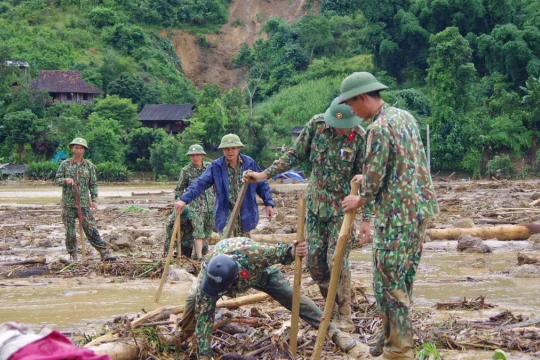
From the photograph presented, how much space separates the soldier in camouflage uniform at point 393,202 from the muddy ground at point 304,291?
2.72 ft

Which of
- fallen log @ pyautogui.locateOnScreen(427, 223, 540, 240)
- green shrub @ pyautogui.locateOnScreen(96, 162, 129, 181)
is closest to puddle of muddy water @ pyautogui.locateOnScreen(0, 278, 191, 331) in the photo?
fallen log @ pyautogui.locateOnScreen(427, 223, 540, 240)

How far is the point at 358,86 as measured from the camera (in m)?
5.50

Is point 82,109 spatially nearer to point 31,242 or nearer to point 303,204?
point 31,242

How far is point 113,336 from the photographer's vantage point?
6.25m

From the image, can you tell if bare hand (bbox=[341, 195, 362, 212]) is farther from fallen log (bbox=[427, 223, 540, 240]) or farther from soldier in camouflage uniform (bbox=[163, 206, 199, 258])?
fallen log (bbox=[427, 223, 540, 240])

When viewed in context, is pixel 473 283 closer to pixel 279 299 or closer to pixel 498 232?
pixel 279 299

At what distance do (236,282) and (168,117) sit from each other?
57219mm

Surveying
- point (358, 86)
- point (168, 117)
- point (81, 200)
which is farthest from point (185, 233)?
point (168, 117)

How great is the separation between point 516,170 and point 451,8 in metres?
18.0

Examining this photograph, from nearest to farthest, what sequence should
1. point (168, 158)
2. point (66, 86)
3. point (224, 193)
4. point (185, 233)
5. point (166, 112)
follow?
1. point (224, 193)
2. point (185, 233)
3. point (168, 158)
4. point (166, 112)
5. point (66, 86)

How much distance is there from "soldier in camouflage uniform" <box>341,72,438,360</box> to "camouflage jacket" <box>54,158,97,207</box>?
792 cm

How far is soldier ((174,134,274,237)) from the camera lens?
27.7 ft

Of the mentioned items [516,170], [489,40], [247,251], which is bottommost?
[516,170]

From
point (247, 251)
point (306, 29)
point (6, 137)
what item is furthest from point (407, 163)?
point (306, 29)
